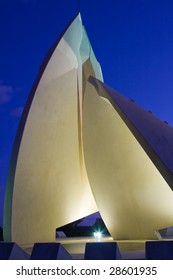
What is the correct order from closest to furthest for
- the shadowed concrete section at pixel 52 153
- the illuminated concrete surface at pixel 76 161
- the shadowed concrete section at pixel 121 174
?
the shadowed concrete section at pixel 121 174 → the illuminated concrete surface at pixel 76 161 → the shadowed concrete section at pixel 52 153

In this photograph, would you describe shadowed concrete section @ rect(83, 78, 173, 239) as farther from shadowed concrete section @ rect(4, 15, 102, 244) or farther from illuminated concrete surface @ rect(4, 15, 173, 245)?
shadowed concrete section @ rect(4, 15, 102, 244)

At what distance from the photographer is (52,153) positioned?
35.8ft

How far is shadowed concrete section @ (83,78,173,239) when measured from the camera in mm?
8906

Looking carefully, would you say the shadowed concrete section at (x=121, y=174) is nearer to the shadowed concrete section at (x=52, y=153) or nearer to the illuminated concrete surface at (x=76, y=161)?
the illuminated concrete surface at (x=76, y=161)

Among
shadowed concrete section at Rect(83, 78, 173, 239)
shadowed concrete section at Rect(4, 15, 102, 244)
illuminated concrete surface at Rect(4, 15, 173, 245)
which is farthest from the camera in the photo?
shadowed concrete section at Rect(4, 15, 102, 244)

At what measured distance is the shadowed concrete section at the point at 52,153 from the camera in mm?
9625

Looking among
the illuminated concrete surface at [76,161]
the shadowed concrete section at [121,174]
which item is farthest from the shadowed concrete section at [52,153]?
the shadowed concrete section at [121,174]

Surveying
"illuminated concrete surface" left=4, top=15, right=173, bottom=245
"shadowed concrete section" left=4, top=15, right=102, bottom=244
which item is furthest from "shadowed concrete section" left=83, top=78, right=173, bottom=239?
"shadowed concrete section" left=4, top=15, right=102, bottom=244

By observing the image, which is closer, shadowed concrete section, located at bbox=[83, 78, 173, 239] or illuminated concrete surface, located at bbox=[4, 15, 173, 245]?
shadowed concrete section, located at bbox=[83, 78, 173, 239]

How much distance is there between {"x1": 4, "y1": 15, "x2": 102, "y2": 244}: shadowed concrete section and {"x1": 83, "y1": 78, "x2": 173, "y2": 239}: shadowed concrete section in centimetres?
100

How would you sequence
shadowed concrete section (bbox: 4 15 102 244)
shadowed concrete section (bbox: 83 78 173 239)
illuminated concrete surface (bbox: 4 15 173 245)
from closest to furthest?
shadowed concrete section (bbox: 83 78 173 239) < illuminated concrete surface (bbox: 4 15 173 245) < shadowed concrete section (bbox: 4 15 102 244)

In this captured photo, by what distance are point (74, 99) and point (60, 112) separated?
0.92m

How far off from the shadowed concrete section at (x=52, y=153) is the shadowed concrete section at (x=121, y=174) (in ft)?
3.27

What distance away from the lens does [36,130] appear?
33.9ft
